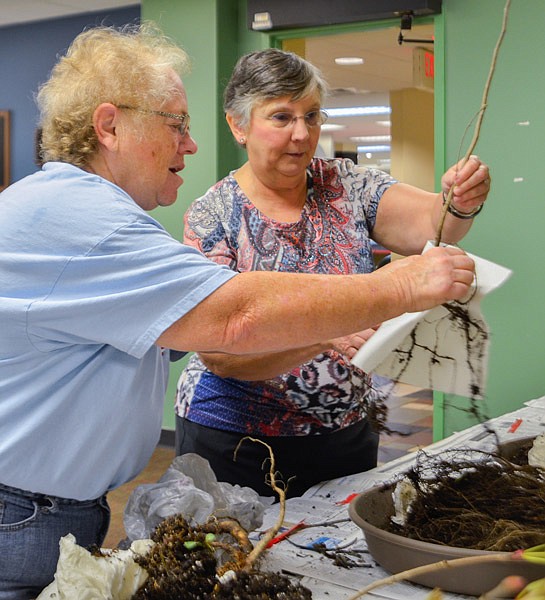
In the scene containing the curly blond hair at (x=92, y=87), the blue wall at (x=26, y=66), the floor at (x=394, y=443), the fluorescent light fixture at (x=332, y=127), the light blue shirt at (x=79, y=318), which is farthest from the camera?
the fluorescent light fixture at (x=332, y=127)

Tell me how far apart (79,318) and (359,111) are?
12345mm

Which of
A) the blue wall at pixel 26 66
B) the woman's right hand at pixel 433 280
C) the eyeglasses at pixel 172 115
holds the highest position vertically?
the blue wall at pixel 26 66

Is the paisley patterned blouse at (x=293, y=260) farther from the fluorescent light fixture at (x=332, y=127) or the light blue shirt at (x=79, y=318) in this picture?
the fluorescent light fixture at (x=332, y=127)

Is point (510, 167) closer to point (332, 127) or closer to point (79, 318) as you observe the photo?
point (79, 318)

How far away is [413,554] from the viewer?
1232 millimetres

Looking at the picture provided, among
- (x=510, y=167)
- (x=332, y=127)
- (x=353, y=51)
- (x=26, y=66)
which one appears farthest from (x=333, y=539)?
(x=332, y=127)

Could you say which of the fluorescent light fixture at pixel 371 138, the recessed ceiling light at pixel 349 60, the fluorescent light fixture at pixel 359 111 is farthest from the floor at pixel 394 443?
the fluorescent light fixture at pixel 371 138

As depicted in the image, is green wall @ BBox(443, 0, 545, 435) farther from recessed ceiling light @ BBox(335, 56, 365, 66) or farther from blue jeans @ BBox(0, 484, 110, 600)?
recessed ceiling light @ BBox(335, 56, 365, 66)

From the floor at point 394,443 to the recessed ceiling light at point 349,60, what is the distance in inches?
134

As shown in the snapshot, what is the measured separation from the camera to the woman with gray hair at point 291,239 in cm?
195

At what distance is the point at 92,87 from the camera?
1.42 meters

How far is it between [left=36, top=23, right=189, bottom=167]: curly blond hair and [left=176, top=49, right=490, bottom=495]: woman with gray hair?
1.94ft

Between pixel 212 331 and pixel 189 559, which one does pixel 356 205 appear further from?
pixel 189 559

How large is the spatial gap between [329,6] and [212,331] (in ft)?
12.5
